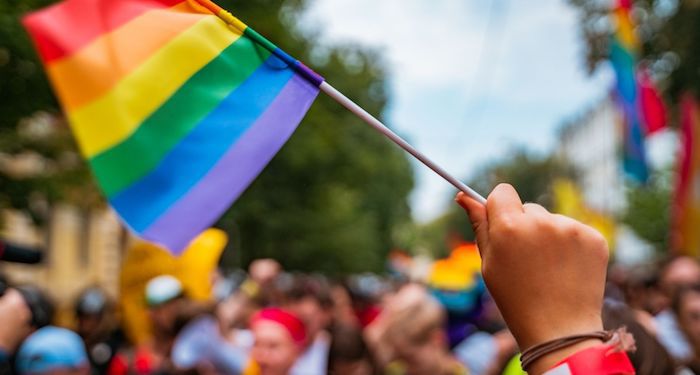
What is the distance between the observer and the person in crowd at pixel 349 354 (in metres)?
5.47

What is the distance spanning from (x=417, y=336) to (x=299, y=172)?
81.0 feet

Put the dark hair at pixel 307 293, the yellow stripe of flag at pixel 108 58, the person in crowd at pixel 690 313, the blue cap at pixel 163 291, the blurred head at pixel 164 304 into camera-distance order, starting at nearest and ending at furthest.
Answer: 1. the yellow stripe of flag at pixel 108 58
2. the person in crowd at pixel 690 313
3. the blurred head at pixel 164 304
4. the blue cap at pixel 163 291
5. the dark hair at pixel 307 293

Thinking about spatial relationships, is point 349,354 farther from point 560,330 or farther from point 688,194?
point 688,194

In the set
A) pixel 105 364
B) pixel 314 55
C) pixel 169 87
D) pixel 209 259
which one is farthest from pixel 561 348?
pixel 314 55

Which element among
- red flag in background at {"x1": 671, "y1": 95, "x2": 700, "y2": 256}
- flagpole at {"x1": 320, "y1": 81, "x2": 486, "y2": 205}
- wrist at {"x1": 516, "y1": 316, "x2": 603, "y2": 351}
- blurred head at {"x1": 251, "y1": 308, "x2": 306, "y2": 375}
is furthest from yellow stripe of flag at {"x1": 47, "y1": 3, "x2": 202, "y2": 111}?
red flag in background at {"x1": 671, "y1": 95, "x2": 700, "y2": 256}

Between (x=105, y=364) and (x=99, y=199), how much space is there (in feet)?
22.2

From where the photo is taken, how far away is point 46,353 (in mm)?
3996

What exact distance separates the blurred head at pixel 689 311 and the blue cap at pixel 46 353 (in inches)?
117

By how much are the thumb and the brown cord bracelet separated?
0.18 m

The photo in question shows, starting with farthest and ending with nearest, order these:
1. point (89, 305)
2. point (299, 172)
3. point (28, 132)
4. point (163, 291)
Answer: point (299, 172), point (28, 132), point (89, 305), point (163, 291)

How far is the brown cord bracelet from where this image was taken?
1.51m

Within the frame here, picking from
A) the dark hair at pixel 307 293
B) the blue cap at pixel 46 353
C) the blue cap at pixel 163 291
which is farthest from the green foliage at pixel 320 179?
the blue cap at pixel 46 353

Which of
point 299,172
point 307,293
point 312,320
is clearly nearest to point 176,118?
point 312,320

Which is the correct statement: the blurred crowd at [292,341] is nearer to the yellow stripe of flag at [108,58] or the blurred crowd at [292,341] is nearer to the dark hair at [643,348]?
the dark hair at [643,348]
